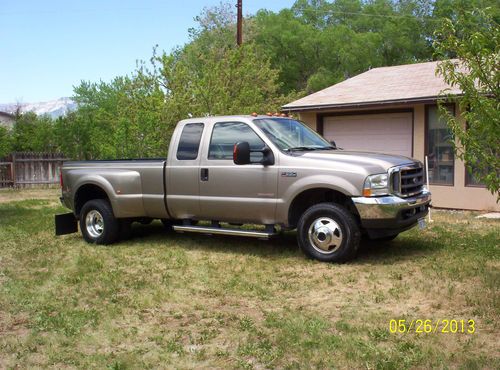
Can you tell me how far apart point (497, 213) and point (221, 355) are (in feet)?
30.7

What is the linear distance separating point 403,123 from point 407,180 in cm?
686

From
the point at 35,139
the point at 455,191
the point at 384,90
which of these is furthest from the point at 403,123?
the point at 35,139

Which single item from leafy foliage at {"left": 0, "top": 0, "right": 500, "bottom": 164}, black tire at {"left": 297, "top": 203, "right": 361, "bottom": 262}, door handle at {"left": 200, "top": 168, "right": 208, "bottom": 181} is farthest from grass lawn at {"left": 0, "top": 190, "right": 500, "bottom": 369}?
leafy foliage at {"left": 0, "top": 0, "right": 500, "bottom": 164}

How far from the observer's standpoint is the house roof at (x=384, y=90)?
521 inches

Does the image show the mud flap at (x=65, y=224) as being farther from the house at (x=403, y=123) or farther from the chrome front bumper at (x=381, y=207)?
the house at (x=403, y=123)

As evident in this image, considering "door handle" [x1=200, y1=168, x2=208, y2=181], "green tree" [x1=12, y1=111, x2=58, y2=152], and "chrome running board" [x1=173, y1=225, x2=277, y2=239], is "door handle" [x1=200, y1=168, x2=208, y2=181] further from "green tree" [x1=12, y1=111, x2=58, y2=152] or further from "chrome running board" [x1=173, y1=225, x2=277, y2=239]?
"green tree" [x1=12, y1=111, x2=58, y2=152]

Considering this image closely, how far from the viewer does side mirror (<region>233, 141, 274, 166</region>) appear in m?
7.62

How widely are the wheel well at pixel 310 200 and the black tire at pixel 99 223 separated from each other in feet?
10.3

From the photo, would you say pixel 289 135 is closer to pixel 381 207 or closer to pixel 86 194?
pixel 381 207

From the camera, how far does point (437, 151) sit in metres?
13.4

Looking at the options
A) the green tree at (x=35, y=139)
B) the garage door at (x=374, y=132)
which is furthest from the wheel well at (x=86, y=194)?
the green tree at (x=35, y=139)

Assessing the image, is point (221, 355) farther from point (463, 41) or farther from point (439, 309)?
point (463, 41)

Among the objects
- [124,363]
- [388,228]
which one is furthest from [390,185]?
Answer: [124,363]

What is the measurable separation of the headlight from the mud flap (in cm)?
542
